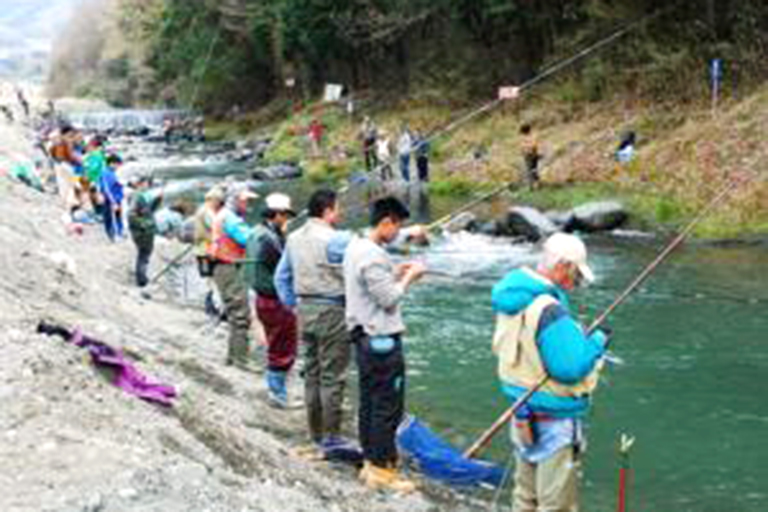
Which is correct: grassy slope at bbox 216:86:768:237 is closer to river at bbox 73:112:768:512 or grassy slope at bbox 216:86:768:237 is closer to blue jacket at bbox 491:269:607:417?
river at bbox 73:112:768:512

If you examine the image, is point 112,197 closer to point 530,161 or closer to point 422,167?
point 530,161

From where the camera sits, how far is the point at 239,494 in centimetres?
620

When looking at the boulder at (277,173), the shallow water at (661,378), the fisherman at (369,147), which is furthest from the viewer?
the boulder at (277,173)

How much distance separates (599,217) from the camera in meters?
21.6

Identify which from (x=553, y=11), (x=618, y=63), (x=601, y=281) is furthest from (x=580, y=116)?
(x=601, y=281)

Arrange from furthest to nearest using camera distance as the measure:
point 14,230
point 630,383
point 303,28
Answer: point 303,28, point 14,230, point 630,383

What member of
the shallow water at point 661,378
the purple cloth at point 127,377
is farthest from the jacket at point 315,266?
the shallow water at point 661,378

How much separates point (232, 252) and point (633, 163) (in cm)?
1536

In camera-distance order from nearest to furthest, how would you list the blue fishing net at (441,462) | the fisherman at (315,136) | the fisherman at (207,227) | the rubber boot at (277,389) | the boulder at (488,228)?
the blue fishing net at (441,462) → the rubber boot at (277,389) → the fisherman at (207,227) → the boulder at (488,228) → the fisherman at (315,136)

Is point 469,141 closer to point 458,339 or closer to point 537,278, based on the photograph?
point 458,339

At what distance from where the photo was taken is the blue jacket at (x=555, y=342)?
18.5ft

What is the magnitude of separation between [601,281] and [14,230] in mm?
9219

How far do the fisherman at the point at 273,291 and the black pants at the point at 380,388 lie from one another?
2202mm

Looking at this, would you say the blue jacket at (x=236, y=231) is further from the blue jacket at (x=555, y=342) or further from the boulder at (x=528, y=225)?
the boulder at (x=528, y=225)
